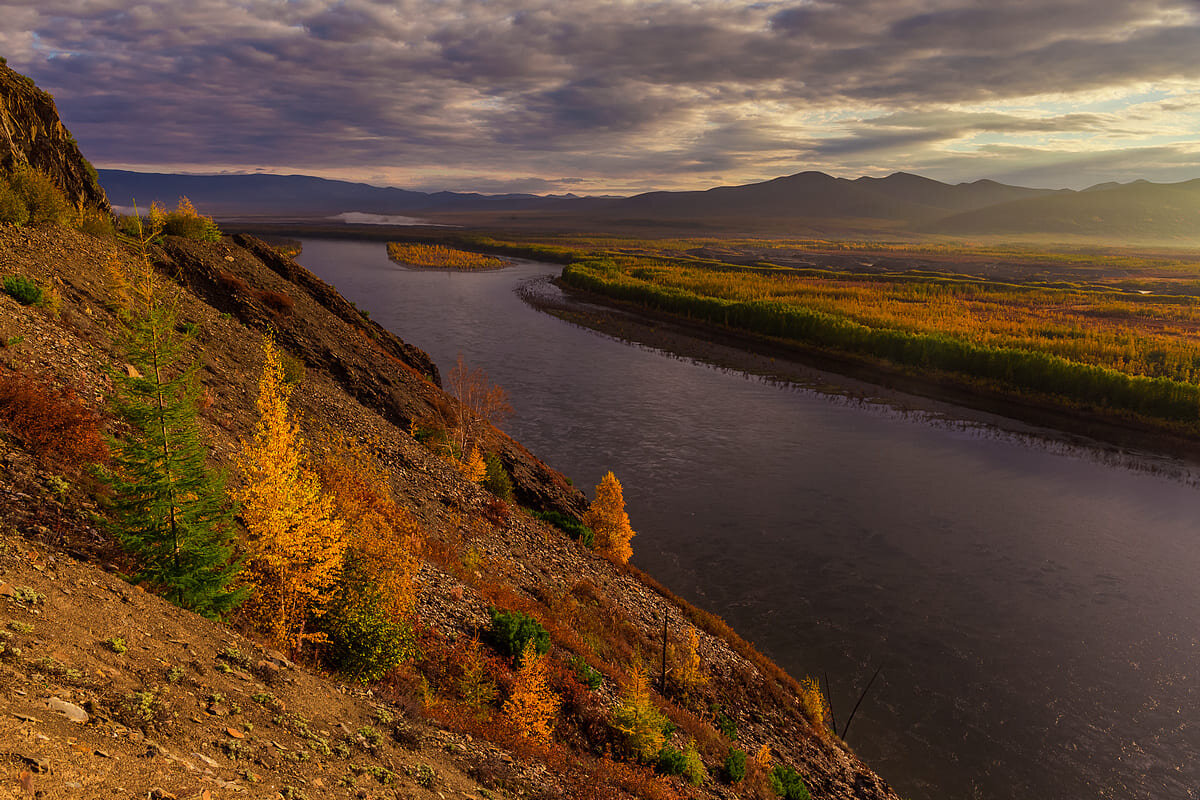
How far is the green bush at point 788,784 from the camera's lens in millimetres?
Answer: 19719

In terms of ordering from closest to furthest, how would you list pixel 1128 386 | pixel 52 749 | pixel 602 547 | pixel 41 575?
1. pixel 52 749
2. pixel 41 575
3. pixel 602 547
4. pixel 1128 386

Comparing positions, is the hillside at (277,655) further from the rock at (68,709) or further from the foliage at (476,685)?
the foliage at (476,685)

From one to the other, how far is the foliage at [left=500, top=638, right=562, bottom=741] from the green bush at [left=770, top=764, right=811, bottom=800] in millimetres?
8045

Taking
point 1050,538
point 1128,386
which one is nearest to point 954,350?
point 1128,386

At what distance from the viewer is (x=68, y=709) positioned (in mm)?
7285

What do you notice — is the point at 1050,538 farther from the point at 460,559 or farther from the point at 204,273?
the point at 204,273

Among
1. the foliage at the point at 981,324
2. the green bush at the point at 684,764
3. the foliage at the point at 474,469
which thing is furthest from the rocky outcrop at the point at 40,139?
the foliage at the point at 981,324

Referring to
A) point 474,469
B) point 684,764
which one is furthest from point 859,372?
point 684,764

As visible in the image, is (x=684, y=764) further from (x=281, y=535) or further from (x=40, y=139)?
(x=40, y=139)

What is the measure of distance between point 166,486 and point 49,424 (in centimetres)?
530

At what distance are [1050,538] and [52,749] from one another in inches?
1836

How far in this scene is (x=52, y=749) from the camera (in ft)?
21.3

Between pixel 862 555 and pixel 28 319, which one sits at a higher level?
pixel 28 319

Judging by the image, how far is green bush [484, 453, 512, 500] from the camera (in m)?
32.6
